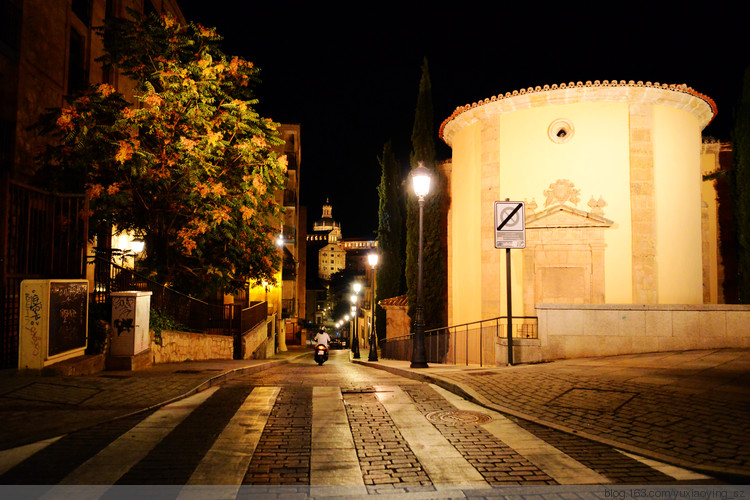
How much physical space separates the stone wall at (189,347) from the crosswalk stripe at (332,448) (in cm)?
700

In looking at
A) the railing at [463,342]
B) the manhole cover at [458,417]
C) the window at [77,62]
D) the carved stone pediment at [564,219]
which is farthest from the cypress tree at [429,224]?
the manhole cover at [458,417]

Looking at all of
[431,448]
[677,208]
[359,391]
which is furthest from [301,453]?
[677,208]

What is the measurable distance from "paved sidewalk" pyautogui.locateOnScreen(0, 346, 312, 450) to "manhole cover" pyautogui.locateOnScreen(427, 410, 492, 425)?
3801 mm

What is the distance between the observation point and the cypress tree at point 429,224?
22.7 metres

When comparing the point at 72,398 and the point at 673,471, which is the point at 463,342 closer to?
the point at 72,398

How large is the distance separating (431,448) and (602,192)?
1532 centimetres

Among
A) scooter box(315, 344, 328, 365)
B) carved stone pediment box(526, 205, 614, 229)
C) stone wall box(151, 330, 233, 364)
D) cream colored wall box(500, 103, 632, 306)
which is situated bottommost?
scooter box(315, 344, 328, 365)

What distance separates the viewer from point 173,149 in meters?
12.4

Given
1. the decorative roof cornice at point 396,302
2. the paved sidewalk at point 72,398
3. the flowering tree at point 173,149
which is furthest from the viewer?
the decorative roof cornice at point 396,302

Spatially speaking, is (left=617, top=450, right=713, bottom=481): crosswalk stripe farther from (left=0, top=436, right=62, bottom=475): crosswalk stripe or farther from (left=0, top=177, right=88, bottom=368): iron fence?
(left=0, top=177, right=88, bottom=368): iron fence

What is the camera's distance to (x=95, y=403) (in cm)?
686

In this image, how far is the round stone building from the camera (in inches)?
686

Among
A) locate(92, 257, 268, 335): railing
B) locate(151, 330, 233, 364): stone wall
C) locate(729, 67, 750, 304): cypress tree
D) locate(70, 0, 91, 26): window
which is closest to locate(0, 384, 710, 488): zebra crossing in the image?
locate(92, 257, 268, 335): railing

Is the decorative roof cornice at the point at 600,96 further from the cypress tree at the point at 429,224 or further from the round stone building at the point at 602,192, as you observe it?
the cypress tree at the point at 429,224
